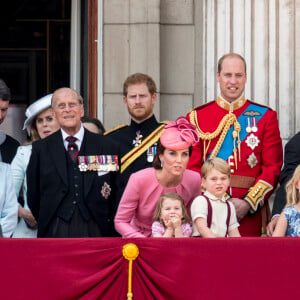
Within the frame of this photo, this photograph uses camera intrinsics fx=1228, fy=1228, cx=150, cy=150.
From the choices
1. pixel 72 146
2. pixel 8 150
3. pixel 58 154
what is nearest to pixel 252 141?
pixel 72 146

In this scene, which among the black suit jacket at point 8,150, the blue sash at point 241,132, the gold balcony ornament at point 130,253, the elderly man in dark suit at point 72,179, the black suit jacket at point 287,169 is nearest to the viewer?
the gold balcony ornament at point 130,253

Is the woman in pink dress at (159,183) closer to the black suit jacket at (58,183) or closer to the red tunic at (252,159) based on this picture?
the black suit jacket at (58,183)

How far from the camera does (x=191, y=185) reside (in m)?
8.14

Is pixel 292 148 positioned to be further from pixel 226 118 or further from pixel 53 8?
pixel 53 8

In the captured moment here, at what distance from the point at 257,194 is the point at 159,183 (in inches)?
35.1

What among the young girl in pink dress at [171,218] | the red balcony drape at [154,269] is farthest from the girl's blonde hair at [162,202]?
the red balcony drape at [154,269]

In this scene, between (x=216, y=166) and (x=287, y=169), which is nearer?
(x=216, y=166)

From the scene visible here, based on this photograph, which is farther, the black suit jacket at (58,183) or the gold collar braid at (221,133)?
the gold collar braid at (221,133)

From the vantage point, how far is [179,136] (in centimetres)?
798

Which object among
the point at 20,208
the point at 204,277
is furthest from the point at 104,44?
the point at 204,277

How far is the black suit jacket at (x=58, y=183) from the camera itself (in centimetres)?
829

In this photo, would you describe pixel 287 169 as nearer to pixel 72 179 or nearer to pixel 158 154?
pixel 158 154

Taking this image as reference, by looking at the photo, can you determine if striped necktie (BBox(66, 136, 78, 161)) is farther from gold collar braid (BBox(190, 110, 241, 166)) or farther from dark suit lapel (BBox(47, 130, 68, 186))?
gold collar braid (BBox(190, 110, 241, 166))

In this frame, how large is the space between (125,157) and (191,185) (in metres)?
0.93
